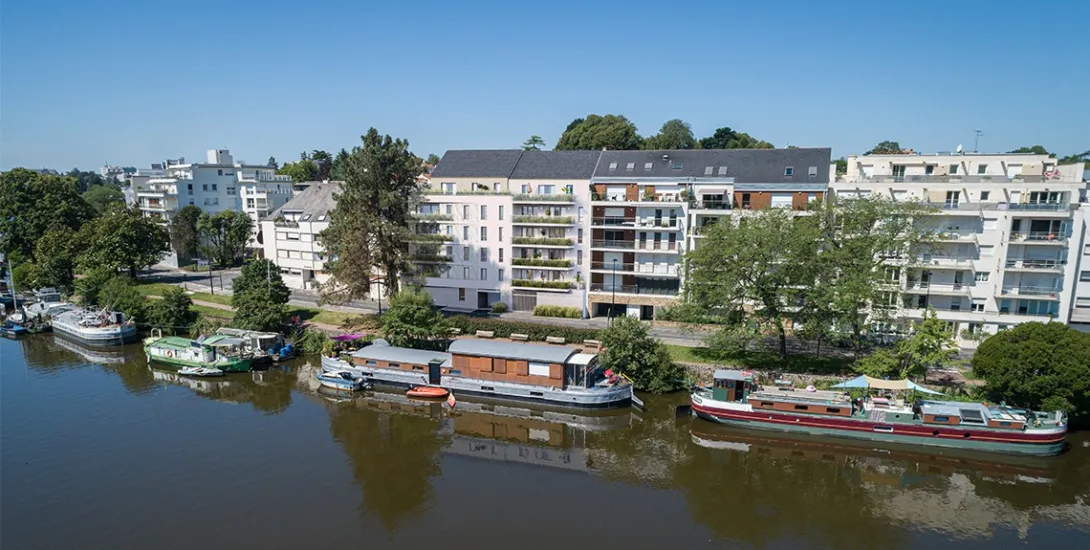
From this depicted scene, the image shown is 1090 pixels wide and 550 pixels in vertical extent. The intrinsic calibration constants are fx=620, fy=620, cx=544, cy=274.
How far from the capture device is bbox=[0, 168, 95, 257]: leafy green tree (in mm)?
90188

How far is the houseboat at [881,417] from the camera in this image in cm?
3694

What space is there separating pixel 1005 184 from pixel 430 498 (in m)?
51.5

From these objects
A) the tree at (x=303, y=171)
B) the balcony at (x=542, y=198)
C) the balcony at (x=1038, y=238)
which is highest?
the tree at (x=303, y=171)

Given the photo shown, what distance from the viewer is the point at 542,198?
64.2 meters

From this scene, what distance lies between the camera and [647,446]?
39.3 metres

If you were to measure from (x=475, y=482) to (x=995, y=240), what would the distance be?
4599cm

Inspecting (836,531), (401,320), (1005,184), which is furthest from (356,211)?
(1005,184)

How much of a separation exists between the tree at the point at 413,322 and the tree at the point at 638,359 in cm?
1552

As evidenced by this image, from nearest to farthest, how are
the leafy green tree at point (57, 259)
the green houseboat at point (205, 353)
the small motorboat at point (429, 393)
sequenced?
the small motorboat at point (429, 393), the green houseboat at point (205, 353), the leafy green tree at point (57, 259)

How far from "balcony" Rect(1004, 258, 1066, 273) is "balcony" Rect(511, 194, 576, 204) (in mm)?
38242

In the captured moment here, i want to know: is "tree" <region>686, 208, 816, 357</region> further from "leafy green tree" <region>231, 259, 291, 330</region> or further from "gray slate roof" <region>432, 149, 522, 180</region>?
"leafy green tree" <region>231, 259, 291, 330</region>

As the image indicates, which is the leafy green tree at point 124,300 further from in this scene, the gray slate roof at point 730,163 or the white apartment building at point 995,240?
the white apartment building at point 995,240

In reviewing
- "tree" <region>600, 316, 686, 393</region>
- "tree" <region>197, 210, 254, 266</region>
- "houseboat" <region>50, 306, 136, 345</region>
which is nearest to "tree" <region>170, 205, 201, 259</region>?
"tree" <region>197, 210, 254, 266</region>

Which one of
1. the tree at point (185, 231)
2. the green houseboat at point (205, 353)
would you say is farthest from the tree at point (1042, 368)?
the tree at point (185, 231)
